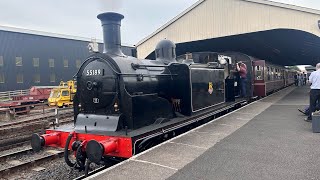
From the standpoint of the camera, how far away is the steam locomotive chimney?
5.73 meters

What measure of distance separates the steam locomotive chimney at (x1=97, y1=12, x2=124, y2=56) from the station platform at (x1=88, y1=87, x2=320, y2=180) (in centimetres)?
230

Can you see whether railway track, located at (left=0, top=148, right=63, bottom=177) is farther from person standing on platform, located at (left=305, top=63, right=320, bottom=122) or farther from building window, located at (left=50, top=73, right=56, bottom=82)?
building window, located at (left=50, top=73, right=56, bottom=82)

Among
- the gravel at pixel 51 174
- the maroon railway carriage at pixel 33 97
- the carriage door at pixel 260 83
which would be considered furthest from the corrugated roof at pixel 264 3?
the gravel at pixel 51 174

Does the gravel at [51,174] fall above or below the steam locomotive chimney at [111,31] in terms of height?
below

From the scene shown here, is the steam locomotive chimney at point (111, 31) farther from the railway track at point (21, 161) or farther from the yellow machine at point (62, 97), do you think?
the yellow machine at point (62, 97)

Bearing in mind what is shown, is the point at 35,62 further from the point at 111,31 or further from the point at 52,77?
the point at 111,31

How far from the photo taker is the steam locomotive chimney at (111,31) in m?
5.73

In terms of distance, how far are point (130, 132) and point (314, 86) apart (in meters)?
5.73

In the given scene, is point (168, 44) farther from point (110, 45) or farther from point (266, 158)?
point (266, 158)

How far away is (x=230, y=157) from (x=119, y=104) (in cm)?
235

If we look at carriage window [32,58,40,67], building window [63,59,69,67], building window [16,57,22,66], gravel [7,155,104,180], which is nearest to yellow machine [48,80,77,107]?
building window [16,57,22,66]

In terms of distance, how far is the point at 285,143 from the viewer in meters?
5.75

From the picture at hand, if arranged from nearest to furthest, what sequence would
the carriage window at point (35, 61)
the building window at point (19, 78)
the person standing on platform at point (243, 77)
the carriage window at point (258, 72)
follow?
the person standing on platform at point (243, 77) < the carriage window at point (258, 72) < the building window at point (19, 78) < the carriage window at point (35, 61)

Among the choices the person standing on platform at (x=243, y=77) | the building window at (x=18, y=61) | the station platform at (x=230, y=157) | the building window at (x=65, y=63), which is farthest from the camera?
the building window at (x=65, y=63)
